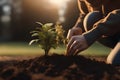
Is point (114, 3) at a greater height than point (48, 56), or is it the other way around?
point (114, 3)

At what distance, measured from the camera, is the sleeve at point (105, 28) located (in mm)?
5668

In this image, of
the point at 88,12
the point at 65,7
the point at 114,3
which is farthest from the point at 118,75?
the point at 65,7

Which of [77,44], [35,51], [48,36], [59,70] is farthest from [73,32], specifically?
[35,51]

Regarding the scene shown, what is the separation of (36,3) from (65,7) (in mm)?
1219

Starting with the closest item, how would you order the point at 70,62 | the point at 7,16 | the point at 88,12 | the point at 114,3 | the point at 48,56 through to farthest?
the point at 70,62 < the point at 48,56 < the point at 114,3 < the point at 88,12 < the point at 7,16

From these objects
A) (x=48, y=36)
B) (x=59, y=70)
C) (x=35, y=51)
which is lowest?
(x=35, y=51)

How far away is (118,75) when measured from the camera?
5.09 meters

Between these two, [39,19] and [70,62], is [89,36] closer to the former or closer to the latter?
[70,62]

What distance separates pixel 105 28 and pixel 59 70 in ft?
3.41

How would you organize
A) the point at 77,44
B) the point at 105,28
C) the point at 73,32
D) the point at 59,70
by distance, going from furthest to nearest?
the point at 73,32
the point at 105,28
the point at 77,44
the point at 59,70

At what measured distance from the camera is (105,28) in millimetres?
5824

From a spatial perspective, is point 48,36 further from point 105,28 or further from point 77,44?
point 105,28

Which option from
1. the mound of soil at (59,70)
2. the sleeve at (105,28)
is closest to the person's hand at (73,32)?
the sleeve at (105,28)

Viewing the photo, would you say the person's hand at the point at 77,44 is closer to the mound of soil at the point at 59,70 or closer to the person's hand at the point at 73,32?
the mound of soil at the point at 59,70
